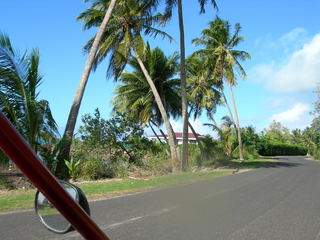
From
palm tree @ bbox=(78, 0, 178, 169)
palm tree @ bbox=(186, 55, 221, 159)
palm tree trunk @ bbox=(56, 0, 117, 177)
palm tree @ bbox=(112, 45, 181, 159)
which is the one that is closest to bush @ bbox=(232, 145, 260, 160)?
palm tree @ bbox=(186, 55, 221, 159)

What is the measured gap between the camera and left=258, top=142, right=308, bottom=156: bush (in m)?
58.9

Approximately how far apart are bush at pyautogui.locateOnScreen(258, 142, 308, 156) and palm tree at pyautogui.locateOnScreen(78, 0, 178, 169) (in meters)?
38.3

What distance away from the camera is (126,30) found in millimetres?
22469

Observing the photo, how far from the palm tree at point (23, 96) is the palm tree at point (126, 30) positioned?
8.54 meters

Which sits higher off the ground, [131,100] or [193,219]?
[131,100]

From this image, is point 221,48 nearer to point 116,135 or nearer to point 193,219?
point 116,135

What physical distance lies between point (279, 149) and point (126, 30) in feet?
166

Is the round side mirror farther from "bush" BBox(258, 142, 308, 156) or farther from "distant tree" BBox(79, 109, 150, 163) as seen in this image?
"bush" BBox(258, 142, 308, 156)

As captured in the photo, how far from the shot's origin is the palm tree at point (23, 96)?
452 inches

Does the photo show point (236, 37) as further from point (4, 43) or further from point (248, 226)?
point (248, 226)

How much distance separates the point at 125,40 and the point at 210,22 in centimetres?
1570

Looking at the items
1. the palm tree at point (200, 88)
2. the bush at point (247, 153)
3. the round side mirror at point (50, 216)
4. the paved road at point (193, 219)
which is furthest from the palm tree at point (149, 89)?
the round side mirror at point (50, 216)

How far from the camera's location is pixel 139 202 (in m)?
8.67

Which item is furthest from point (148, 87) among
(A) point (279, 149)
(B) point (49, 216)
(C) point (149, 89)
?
(A) point (279, 149)
